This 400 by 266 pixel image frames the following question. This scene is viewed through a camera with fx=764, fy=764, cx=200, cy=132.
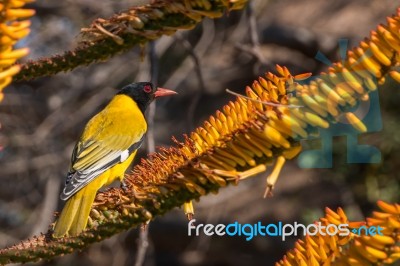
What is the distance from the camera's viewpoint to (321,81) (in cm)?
91

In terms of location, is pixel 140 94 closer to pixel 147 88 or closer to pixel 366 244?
pixel 147 88

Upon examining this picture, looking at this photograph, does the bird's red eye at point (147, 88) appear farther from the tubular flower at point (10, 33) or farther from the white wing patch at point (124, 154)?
the tubular flower at point (10, 33)

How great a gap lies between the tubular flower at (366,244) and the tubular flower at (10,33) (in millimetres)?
376

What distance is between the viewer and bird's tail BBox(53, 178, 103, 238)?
1.23m

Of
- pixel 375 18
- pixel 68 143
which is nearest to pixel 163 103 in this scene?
pixel 68 143

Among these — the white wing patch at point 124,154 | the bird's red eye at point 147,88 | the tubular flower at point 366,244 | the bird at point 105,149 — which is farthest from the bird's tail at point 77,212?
the bird's red eye at point 147,88

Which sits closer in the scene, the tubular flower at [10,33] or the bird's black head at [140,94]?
the tubular flower at [10,33]

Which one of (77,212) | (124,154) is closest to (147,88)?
(124,154)

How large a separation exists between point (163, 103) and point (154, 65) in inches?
136

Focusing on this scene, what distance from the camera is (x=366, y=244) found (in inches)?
31.2

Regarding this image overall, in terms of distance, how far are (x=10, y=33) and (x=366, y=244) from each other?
1.35ft

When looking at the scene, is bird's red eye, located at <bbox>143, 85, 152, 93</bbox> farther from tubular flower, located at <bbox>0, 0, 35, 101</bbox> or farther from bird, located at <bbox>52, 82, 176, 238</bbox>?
tubular flower, located at <bbox>0, 0, 35, 101</bbox>

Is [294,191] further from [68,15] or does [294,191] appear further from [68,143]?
[68,15]

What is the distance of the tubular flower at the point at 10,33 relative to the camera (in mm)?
676
